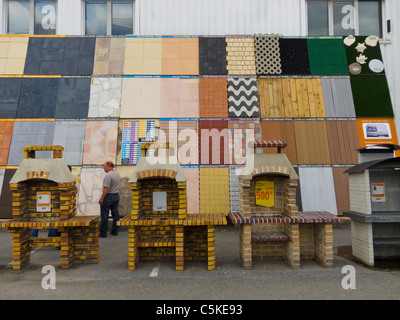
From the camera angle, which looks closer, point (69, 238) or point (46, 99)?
point (69, 238)

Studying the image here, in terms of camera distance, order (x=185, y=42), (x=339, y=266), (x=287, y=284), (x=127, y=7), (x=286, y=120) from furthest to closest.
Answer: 1. (x=127, y=7)
2. (x=185, y=42)
3. (x=286, y=120)
4. (x=339, y=266)
5. (x=287, y=284)

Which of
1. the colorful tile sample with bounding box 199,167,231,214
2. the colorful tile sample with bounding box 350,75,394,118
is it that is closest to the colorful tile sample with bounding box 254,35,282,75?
the colorful tile sample with bounding box 350,75,394,118

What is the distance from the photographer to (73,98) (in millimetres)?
10805

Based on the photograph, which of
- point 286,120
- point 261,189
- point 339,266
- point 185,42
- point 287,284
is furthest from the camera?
point 185,42

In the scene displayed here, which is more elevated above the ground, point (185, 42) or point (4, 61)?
point (185, 42)

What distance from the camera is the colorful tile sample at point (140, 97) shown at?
10594 millimetres

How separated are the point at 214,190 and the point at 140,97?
4.32 meters

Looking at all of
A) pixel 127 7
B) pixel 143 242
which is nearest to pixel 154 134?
pixel 143 242

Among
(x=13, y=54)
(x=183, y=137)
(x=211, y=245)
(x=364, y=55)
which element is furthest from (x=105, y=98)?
(x=364, y=55)

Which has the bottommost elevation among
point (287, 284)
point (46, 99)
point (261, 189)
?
point (287, 284)

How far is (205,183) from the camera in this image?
9.73 metres

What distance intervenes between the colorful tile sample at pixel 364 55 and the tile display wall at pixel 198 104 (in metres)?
0.04

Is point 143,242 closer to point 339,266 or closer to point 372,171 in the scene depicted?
point 339,266

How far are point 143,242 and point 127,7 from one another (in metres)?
10.9
